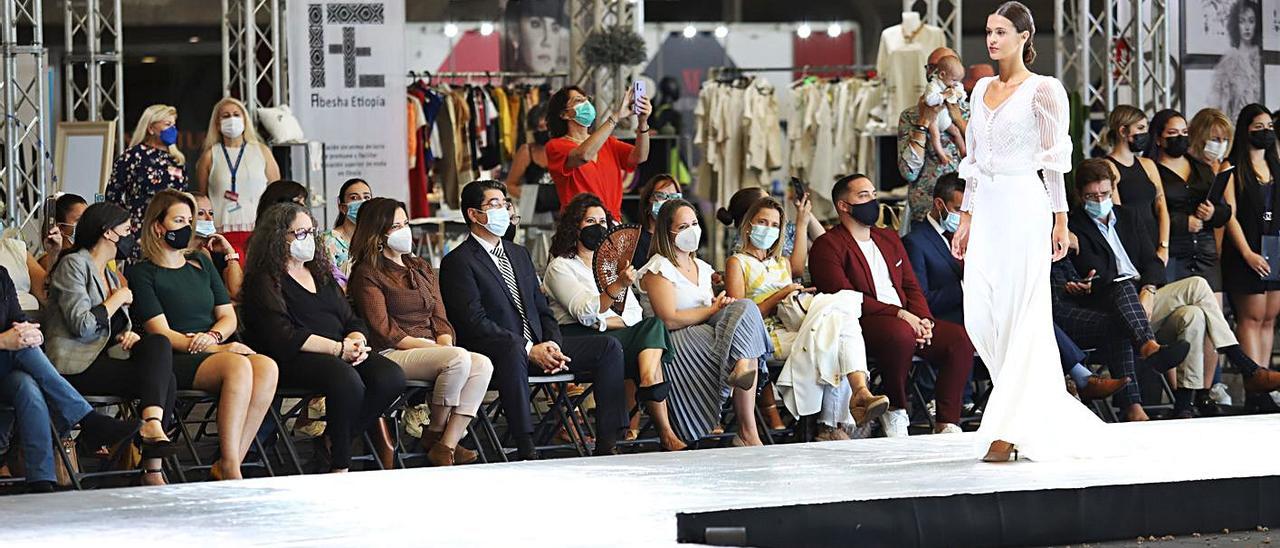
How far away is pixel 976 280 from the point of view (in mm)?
6004

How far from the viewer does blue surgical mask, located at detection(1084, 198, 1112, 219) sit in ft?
26.7

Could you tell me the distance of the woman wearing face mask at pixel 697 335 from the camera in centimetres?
738

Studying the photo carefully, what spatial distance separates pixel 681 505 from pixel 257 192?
482 cm

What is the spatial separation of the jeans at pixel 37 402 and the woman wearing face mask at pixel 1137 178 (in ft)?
14.7

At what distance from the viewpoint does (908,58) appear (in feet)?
39.9

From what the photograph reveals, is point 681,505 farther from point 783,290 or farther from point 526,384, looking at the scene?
point 783,290

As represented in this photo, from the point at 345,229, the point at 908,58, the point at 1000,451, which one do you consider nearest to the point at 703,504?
the point at 1000,451

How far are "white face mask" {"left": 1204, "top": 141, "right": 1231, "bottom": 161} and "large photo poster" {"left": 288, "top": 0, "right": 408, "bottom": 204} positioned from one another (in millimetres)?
4703

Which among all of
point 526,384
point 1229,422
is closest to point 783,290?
point 526,384

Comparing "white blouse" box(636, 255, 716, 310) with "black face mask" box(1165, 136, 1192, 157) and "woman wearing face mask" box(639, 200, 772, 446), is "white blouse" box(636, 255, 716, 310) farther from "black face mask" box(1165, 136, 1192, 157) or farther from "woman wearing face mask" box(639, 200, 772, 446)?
"black face mask" box(1165, 136, 1192, 157)

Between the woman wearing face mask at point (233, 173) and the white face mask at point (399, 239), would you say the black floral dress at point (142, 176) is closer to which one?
the woman wearing face mask at point (233, 173)

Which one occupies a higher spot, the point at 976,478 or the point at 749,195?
the point at 749,195

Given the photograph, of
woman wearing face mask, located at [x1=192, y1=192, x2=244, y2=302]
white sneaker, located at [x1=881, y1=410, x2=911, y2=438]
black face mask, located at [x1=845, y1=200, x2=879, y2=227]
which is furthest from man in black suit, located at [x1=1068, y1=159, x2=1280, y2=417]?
woman wearing face mask, located at [x1=192, y1=192, x2=244, y2=302]

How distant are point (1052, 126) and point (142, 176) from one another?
474cm
